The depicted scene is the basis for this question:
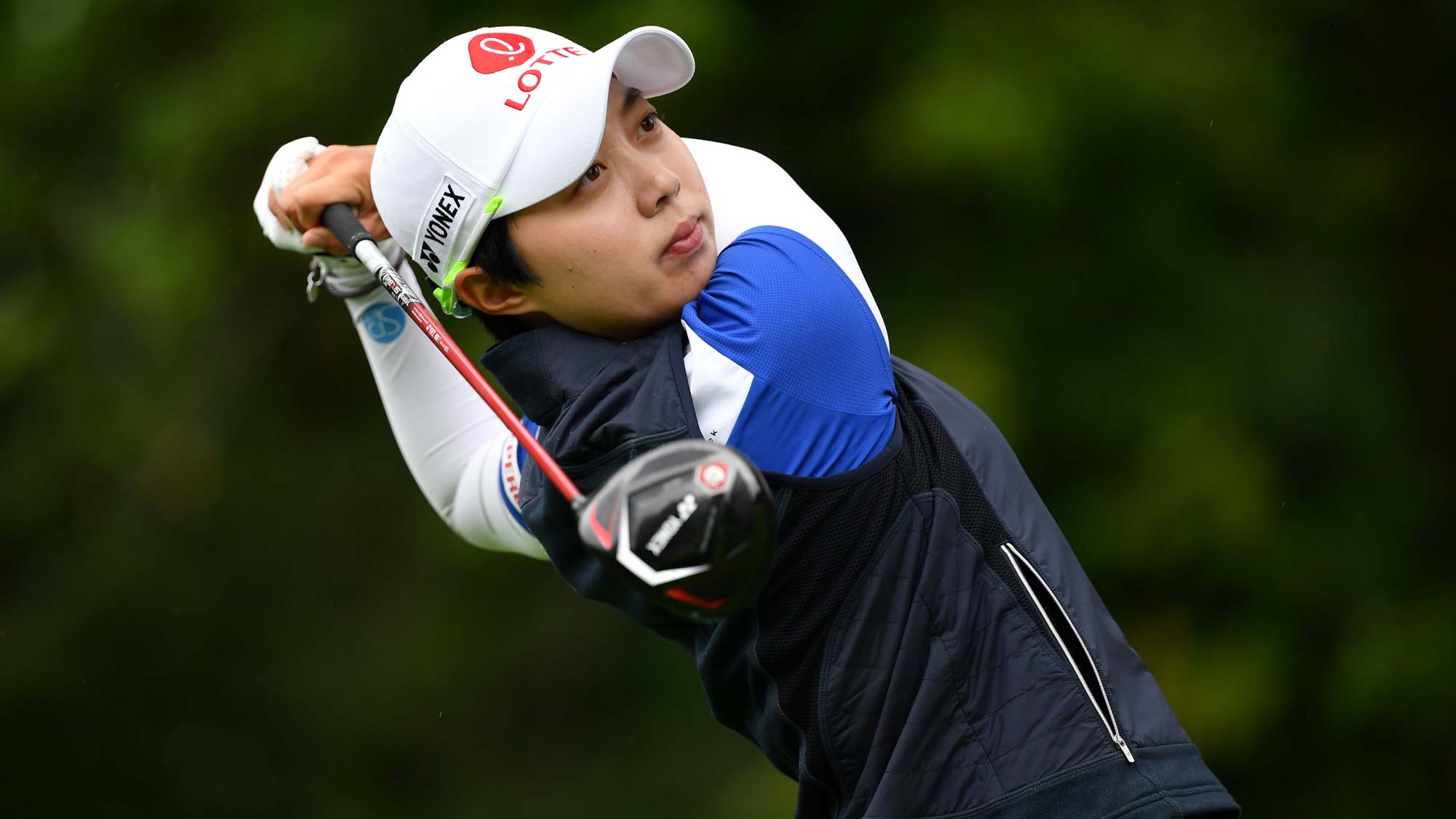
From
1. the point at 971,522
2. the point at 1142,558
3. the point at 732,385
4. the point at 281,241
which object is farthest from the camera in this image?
the point at 1142,558

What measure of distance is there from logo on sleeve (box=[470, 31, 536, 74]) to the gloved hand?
37 centimetres

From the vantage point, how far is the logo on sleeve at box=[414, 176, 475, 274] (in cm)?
198

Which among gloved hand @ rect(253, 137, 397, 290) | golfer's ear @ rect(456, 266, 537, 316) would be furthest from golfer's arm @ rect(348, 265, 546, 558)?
golfer's ear @ rect(456, 266, 537, 316)

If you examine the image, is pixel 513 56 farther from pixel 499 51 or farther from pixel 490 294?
pixel 490 294

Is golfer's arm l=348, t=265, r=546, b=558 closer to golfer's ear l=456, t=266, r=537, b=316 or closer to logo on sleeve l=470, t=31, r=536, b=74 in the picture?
golfer's ear l=456, t=266, r=537, b=316

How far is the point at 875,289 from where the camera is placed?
4.63m

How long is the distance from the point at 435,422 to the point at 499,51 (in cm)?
81

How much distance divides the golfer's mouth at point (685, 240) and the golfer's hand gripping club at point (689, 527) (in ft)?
1.21

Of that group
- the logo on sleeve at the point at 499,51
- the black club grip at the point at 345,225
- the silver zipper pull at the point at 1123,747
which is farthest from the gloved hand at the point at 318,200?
the silver zipper pull at the point at 1123,747

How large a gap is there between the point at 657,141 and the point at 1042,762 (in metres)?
0.88

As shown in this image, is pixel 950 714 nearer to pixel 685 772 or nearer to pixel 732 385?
pixel 732 385

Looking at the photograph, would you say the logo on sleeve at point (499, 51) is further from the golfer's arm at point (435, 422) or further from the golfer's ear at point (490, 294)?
the golfer's arm at point (435, 422)

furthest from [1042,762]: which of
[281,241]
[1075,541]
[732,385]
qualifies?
[1075,541]

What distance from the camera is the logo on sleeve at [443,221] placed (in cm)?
198
